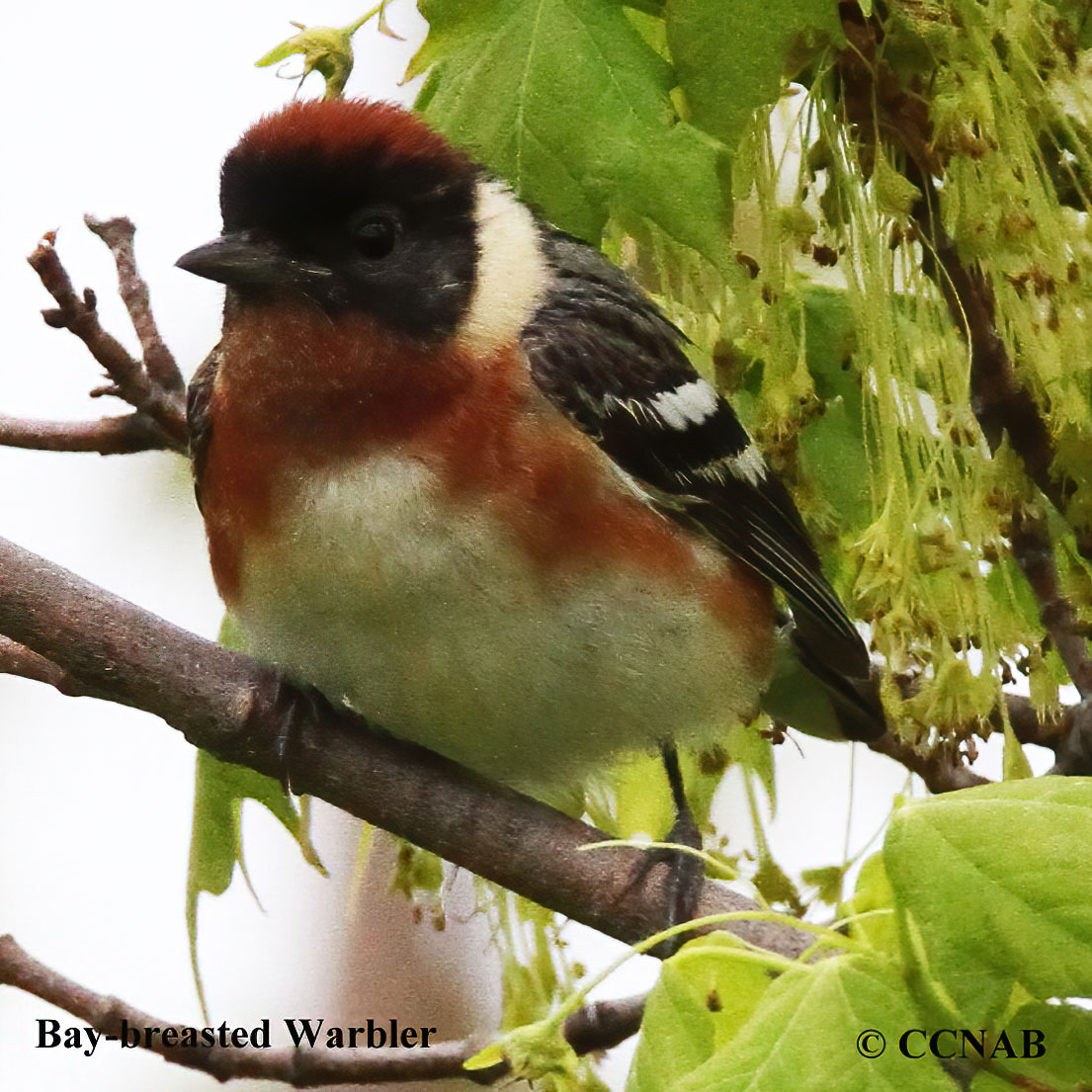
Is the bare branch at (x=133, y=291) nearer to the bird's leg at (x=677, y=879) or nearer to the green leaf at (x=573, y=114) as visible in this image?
the green leaf at (x=573, y=114)

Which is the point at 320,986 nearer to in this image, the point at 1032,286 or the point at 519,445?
the point at 519,445

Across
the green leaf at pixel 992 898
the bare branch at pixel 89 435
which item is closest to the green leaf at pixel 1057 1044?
the green leaf at pixel 992 898

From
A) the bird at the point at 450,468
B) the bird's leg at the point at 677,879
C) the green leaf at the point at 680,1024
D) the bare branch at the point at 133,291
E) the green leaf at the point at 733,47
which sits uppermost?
the bare branch at the point at 133,291

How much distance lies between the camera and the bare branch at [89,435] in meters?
0.88

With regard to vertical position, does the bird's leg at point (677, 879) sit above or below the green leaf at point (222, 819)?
below

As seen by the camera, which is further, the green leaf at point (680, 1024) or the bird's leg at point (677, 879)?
the bird's leg at point (677, 879)

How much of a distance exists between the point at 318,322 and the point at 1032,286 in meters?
0.35

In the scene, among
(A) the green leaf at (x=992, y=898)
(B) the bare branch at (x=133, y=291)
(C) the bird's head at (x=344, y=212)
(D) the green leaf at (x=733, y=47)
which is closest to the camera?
(A) the green leaf at (x=992, y=898)

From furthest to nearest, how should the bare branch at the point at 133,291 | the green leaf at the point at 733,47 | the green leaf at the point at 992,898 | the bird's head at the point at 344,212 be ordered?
the bare branch at the point at 133,291 < the bird's head at the point at 344,212 < the green leaf at the point at 733,47 < the green leaf at the point at 992,898

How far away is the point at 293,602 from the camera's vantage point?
82cm

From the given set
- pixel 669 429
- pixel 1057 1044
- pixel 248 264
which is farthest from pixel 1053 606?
pixel 248 264

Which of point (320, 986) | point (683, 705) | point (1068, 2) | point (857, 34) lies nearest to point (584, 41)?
point (857, 34)

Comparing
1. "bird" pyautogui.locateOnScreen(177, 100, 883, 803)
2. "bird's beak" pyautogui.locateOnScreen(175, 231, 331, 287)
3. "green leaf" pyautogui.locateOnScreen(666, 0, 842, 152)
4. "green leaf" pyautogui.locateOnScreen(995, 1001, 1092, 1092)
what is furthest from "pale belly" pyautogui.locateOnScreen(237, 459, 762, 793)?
"green leaf" pyautogui.locateOnScreen(995, 1001, 1092, 1092)

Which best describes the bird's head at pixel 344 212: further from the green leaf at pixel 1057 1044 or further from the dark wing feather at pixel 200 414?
the green leaf at pixel 1057 1044
